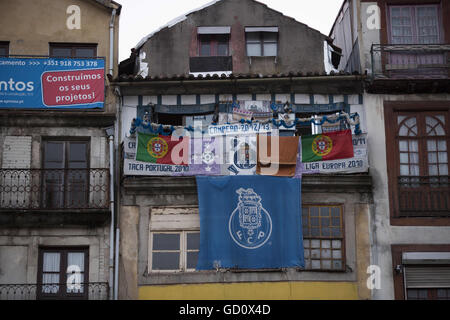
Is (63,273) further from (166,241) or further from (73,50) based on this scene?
(73,50)

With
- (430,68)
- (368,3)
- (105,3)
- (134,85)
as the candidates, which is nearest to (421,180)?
(430,68)

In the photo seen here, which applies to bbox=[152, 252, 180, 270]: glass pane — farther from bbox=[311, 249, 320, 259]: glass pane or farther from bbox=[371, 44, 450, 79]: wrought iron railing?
bbox=[371, 44, 450, 79]: wrought iron railing

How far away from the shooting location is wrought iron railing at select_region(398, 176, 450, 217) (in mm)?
23062

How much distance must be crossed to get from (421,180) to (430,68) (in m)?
3.26

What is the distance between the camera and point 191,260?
74.9 feet

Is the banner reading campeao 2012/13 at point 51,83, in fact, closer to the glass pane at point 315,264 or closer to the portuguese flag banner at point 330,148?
the portuguese flag banner at point 330,148

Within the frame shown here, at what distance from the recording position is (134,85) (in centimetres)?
2416

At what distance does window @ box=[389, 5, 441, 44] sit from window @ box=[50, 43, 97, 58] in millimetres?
8510

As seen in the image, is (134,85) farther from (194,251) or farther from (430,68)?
(430,68)

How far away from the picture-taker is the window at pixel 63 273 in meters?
22.6

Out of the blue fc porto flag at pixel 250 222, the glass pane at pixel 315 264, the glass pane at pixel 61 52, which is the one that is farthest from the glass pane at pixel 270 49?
the glass pane at pixel 315 264

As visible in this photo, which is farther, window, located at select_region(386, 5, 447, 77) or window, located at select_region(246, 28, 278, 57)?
window, located at select_region(246, 28, 278, 57)

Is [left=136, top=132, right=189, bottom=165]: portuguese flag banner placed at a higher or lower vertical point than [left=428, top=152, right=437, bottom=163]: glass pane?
higher

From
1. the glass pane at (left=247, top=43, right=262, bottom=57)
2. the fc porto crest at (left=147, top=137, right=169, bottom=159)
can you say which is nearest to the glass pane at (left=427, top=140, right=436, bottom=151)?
the glass pane at (left=247, top=43, right=262, bottom=57)
